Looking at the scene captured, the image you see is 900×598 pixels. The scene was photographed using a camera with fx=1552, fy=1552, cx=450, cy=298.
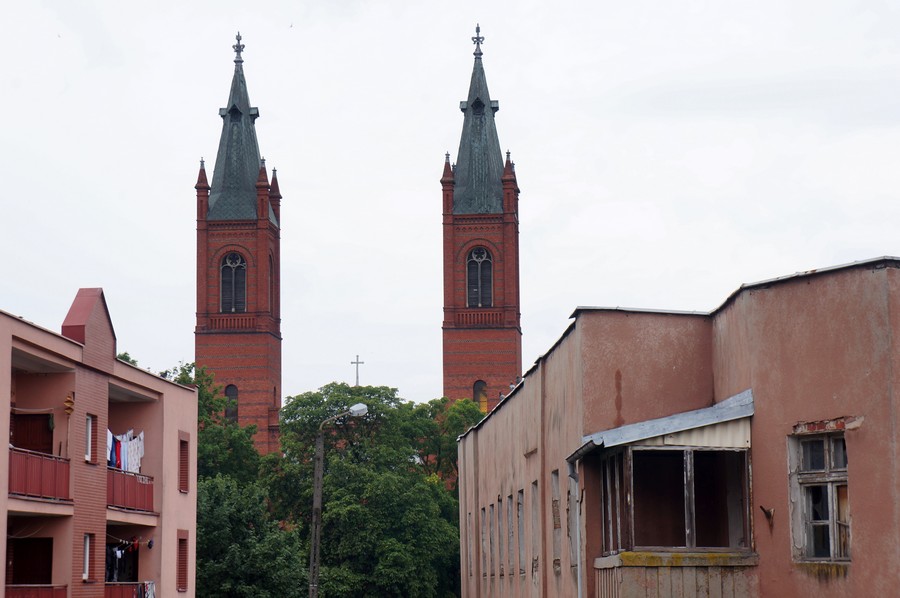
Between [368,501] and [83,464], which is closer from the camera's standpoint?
[83,464]

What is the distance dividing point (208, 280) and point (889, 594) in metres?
87.0

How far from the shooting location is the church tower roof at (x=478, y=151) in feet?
332

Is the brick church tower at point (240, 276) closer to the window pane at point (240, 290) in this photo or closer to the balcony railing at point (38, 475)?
the window pane at point (240, 290)

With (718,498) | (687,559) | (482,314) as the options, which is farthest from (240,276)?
(687,559)

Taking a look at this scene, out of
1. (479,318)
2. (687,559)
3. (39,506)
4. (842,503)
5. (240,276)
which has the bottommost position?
(687,559)

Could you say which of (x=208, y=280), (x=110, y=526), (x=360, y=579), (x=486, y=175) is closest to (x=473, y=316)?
(x=486, y=175)

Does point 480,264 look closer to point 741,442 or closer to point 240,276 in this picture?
point 240,276

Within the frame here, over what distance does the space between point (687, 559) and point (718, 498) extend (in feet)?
5.23

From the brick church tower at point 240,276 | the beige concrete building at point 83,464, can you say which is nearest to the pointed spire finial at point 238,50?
the brick church tower at point 240,276

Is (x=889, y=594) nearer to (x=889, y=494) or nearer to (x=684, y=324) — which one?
(x=889, y=494)

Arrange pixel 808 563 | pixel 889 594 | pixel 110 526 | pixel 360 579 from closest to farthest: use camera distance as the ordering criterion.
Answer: pixel 889 594, pixel 808 563, pixel 110 526, pixel 360 579

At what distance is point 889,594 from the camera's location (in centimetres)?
1364

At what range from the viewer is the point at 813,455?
15.0m

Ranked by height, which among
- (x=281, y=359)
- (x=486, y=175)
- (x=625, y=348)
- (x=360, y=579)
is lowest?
(x=360, y=579)
